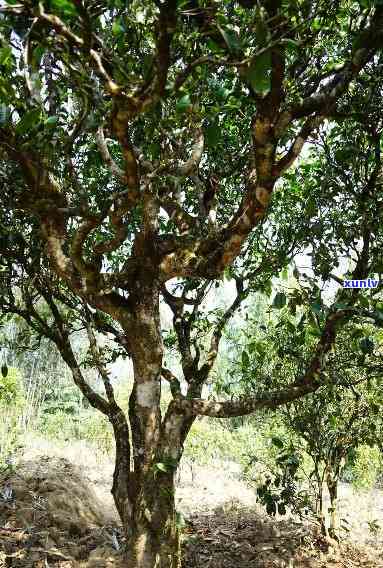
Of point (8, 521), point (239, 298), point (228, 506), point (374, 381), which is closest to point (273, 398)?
point (239, 298)

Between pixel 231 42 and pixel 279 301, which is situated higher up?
pixel 231 42

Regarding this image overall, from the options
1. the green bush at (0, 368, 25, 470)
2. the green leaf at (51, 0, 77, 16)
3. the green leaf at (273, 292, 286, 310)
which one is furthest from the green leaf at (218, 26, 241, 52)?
the green bush at (0, 368, 25, 470)

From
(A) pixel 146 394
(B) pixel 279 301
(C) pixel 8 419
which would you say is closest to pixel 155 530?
(A) pixel 146 394

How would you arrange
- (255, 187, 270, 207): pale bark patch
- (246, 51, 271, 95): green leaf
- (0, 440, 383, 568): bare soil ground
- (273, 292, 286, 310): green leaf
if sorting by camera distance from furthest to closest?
(0, 440, 383, 568): bare soil ground
(255, 187, 270, 207): pale bark patch
(273, 292, 286, 310): green leaf
(246, 51, 271, 95): green leaf

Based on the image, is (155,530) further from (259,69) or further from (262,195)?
(259,69)

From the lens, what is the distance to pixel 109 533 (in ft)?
14.4

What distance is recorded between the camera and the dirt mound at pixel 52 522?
3656 mm

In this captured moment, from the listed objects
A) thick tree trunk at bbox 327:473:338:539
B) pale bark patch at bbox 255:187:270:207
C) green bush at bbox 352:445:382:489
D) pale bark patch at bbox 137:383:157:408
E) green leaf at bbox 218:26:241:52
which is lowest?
thick tree trunk at bbox 327:473:338:539

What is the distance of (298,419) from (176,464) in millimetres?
2133

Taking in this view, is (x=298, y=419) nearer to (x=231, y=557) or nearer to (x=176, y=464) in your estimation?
(x=231, y=557)

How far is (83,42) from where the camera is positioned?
56.6 inches

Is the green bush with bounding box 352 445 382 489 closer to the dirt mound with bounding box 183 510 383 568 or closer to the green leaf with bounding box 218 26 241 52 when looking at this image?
the dirt mound with bounding box 183 510 383 568

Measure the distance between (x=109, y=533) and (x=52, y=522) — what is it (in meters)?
0.52

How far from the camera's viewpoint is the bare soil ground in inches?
149
